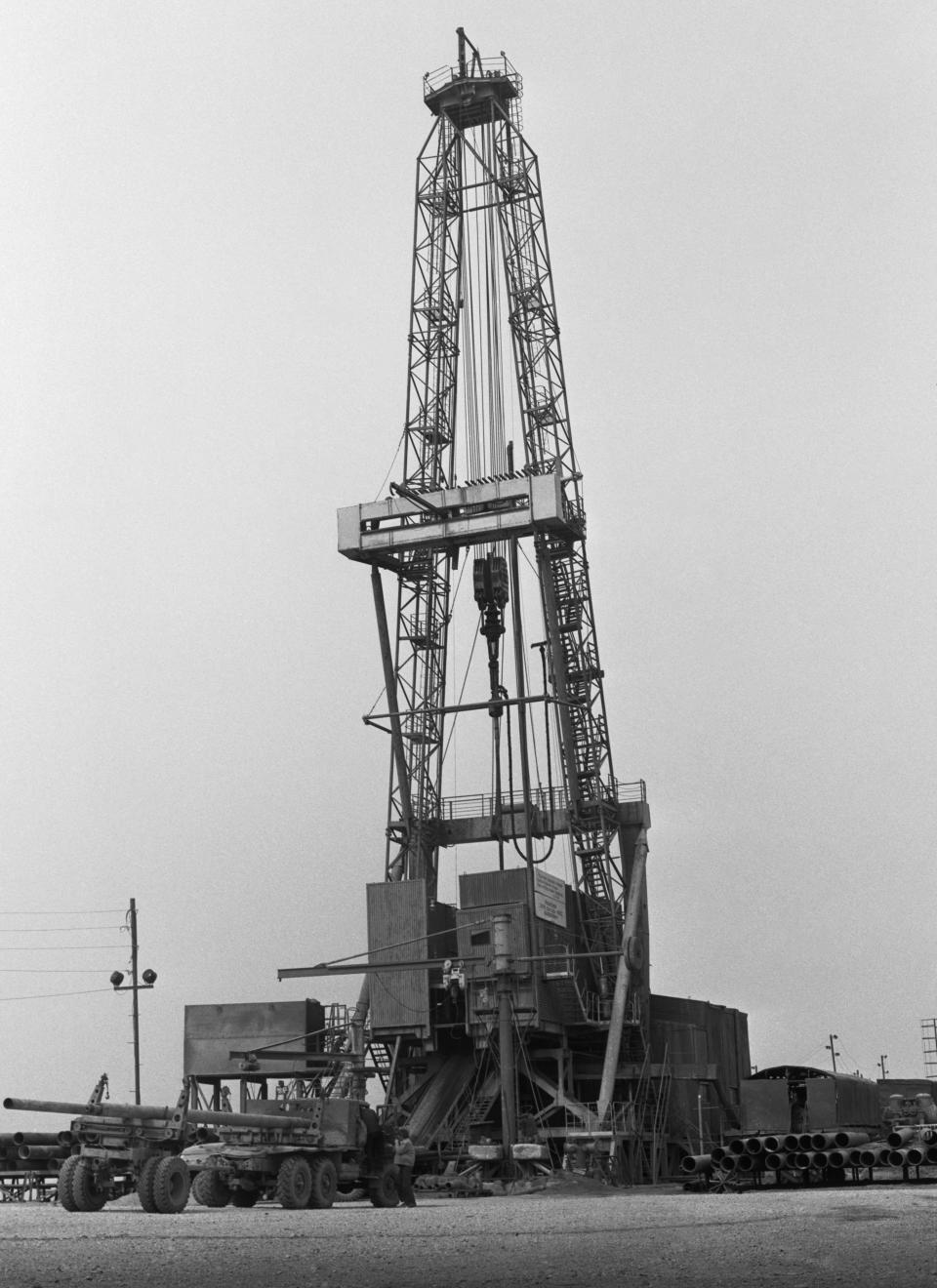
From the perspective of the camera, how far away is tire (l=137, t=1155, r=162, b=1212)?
98.4ft

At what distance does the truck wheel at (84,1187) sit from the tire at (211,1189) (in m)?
2.89

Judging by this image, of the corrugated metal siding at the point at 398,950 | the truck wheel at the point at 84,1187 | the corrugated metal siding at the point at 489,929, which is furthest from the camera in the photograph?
the corrugated metal siding at the point at 398,950

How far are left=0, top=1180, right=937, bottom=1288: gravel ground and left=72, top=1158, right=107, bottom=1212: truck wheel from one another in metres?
0.38

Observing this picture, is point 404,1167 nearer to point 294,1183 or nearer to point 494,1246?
point 294,1183

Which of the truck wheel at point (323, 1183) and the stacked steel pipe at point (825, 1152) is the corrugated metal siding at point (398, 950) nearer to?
the stacked steel pipe at point (825, 1152)

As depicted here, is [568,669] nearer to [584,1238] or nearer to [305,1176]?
[305,1176]

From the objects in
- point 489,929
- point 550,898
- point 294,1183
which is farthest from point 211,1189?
point 550,898

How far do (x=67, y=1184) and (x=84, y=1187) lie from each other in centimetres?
30

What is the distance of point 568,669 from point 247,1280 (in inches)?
1626

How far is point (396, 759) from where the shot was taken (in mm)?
56812

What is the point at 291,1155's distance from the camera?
1280 inches

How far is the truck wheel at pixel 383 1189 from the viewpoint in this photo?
34.6m

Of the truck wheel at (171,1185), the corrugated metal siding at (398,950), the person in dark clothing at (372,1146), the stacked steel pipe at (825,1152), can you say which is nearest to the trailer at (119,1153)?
the truck wheel at (171,1185)

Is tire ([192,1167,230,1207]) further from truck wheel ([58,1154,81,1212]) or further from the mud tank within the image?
truck wheel ([58,1154,81,1212])
